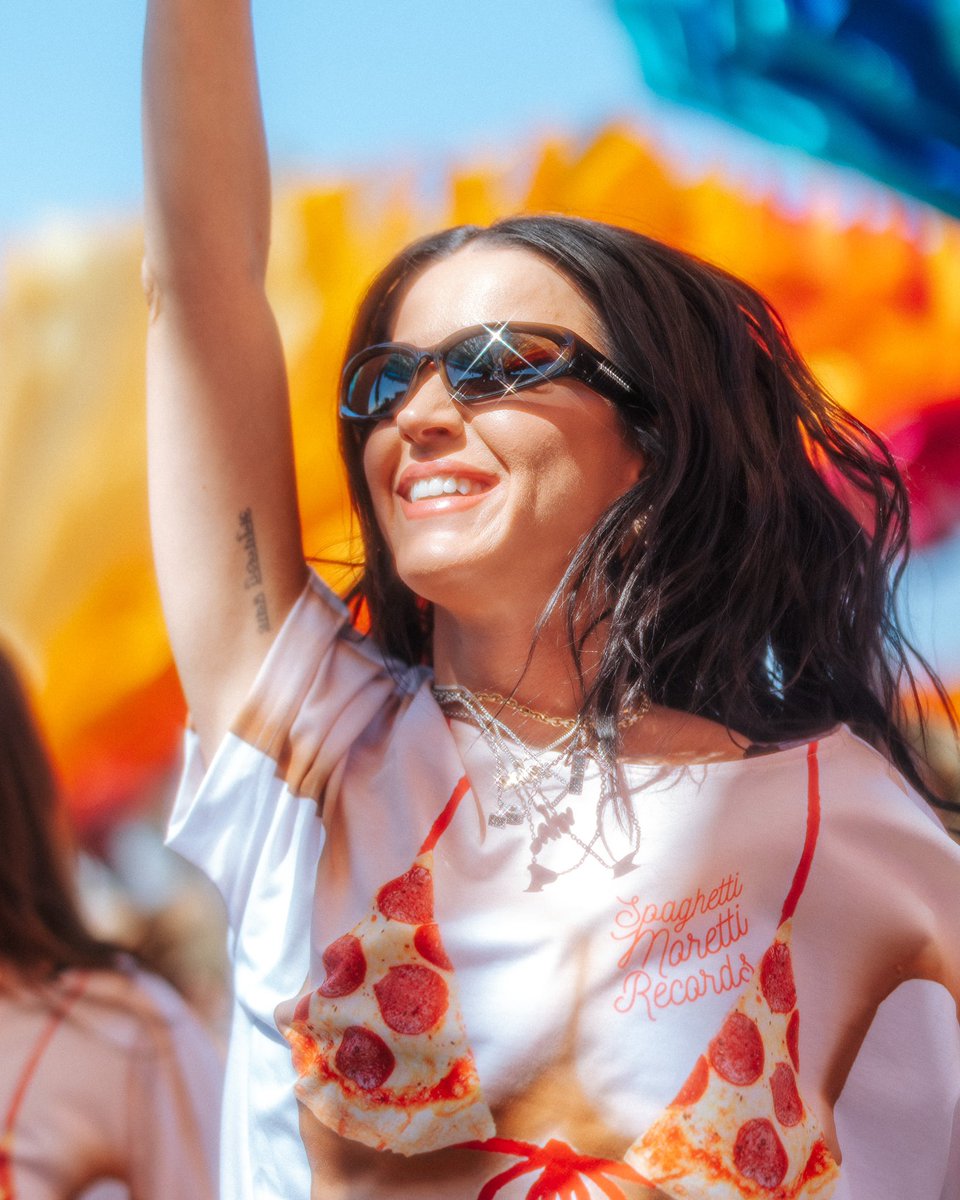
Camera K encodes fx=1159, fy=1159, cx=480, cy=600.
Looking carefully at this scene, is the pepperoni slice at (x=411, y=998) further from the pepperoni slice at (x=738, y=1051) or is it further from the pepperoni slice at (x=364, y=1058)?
the pepperoni slice at (x=738, y=1051)

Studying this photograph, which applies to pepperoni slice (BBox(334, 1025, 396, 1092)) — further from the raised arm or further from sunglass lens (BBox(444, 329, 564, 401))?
sunglass lens (BBox(444, 329, 564, 401))

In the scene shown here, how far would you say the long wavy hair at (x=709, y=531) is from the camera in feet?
4.09

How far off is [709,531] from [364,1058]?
66cm

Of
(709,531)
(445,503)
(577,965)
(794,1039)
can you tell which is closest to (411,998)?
(577,965)

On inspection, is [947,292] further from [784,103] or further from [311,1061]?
[311,1061]

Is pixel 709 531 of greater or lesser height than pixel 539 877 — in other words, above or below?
above

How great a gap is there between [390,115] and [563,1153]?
142 centimetres

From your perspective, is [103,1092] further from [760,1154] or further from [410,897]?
[760,1154]

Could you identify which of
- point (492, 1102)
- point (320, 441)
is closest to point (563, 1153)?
point (492, 1102)

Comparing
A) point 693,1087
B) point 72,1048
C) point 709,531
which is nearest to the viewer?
point 693,1087

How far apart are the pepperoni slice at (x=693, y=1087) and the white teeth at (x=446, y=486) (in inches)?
23.7

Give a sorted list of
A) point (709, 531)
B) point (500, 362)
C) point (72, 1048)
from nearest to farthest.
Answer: point (500, 362), point (709, 531), point (72, 1048)

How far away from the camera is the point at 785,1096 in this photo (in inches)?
43.6

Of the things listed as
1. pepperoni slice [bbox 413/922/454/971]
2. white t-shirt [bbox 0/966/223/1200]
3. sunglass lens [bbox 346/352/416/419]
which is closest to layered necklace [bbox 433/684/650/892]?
pepperoni slice [bbox 413/922/454/971]
